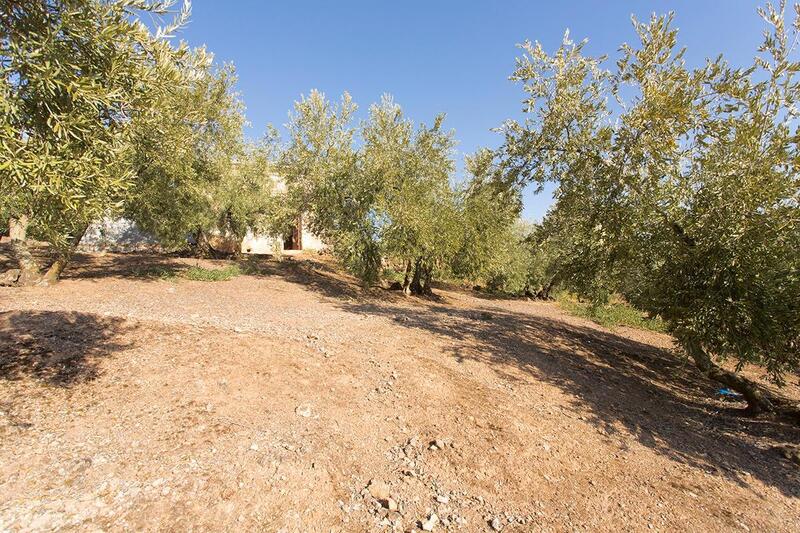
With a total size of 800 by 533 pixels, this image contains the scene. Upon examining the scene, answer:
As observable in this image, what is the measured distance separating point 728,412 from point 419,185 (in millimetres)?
12913

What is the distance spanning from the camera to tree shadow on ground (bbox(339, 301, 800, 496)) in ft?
20.4

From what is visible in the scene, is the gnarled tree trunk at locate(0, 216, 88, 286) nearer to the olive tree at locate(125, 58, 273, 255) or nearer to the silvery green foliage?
the olive tree at locate(125, 58, 273, 255)

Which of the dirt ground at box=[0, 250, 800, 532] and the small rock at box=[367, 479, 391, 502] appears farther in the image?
the small rock at box=[367, 479, 391, 502]

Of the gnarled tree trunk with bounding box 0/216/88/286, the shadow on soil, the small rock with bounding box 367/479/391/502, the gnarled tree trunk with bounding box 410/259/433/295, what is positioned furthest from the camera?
the gnarled tree trunk with bounding box 410/259/433/295

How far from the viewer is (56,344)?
6.90 meters

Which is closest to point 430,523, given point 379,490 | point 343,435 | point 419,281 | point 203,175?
point 379,490

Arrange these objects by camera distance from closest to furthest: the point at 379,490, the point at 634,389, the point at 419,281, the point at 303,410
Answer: the point at 379,490 < the point at 303,410 < the point at 634,389 < the point at 419,281

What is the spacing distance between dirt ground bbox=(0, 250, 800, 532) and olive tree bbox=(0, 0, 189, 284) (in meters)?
2.73

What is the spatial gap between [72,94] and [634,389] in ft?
36.4

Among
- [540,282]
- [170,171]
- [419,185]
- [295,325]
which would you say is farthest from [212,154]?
[540,282]

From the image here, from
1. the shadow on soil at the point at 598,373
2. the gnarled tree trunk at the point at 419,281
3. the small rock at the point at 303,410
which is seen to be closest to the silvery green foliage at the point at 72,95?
the shadow on soil at the point at 598,373

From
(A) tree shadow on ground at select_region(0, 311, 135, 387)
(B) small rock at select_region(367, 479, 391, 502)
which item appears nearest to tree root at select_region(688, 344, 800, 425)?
(B) small rock at select_region(367, 479, 391, 502)

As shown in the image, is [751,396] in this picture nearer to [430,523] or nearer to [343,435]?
[430,523]

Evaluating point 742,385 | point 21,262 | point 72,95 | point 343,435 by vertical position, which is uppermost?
point 72,95
